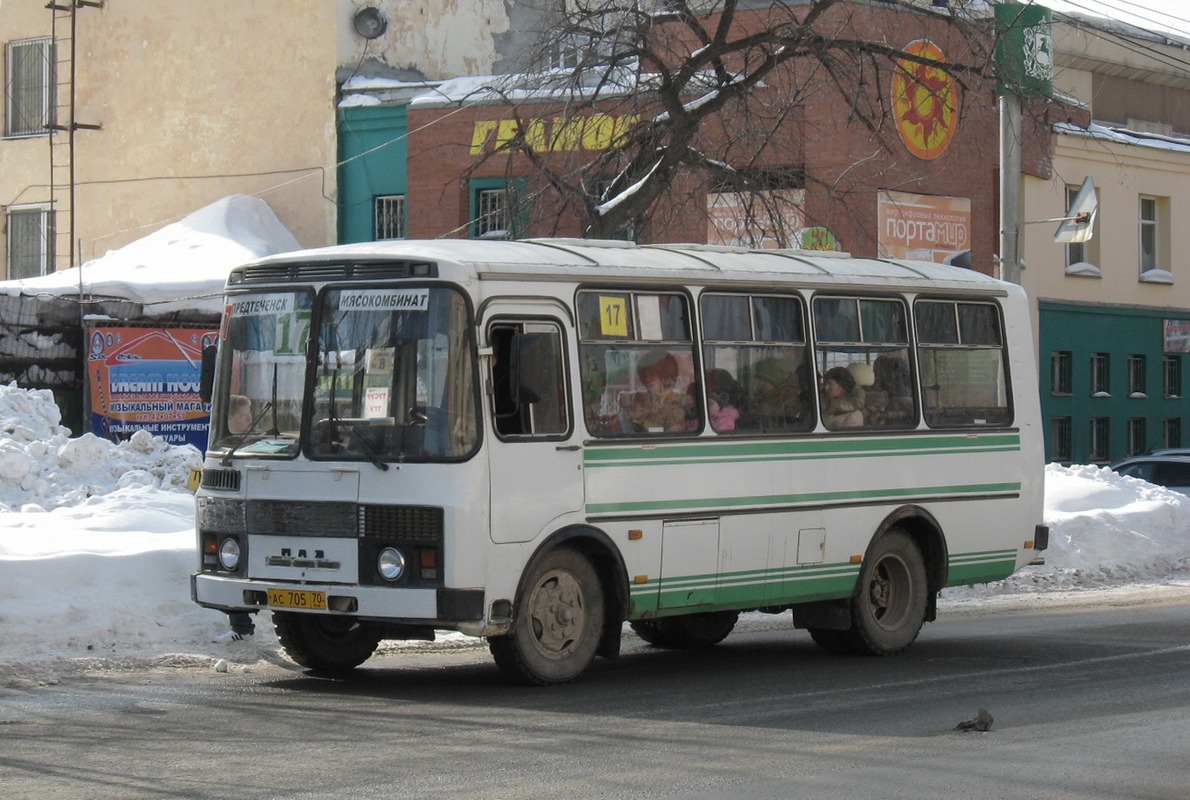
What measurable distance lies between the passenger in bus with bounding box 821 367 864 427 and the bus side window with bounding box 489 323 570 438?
8.54 ft

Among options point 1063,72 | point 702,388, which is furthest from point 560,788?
point 1063,72

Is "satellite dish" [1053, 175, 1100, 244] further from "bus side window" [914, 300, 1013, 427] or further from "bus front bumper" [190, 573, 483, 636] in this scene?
"bus front bumper" [190, 573, 483, 636]

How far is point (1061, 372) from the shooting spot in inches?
1342

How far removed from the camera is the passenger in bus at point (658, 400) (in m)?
11.5

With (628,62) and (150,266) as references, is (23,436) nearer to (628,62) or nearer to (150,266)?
(628,62)

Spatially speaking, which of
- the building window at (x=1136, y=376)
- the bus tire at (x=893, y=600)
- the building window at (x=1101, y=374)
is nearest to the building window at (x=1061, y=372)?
the building window at (x=1101, y=374)

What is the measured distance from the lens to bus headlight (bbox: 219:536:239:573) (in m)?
11.0

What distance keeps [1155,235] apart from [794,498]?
2670cm

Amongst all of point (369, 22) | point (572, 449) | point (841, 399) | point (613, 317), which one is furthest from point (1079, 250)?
point (572, 449)

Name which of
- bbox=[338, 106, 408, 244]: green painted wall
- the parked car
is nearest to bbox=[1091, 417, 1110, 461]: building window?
the parked car

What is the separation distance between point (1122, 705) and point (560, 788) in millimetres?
4419

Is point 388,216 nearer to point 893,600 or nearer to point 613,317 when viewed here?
point 893,600

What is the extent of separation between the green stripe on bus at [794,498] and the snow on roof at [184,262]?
13667 mm

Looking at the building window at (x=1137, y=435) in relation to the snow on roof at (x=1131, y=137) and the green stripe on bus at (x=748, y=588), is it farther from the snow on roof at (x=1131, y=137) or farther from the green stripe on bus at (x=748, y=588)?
the green stripe on bus at (x=748, y=588)
